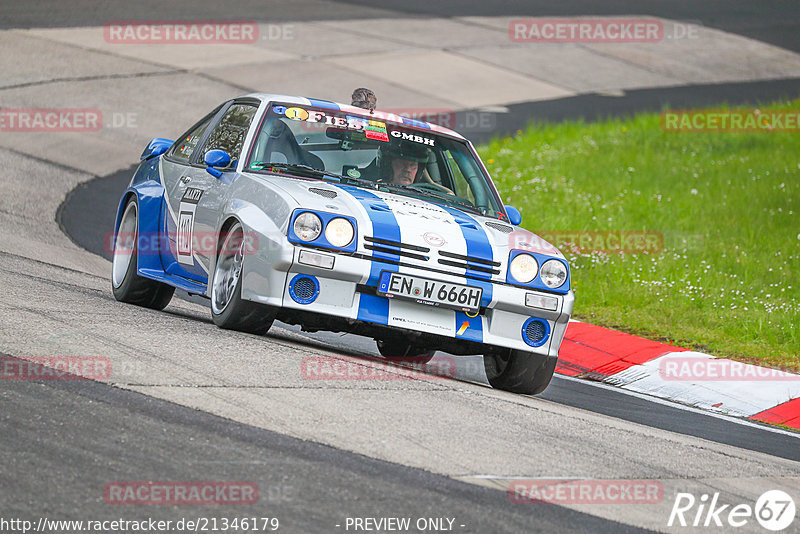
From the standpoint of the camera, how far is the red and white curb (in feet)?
28.8

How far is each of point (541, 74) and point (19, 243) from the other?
1607 cm

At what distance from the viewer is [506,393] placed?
737 centimetres

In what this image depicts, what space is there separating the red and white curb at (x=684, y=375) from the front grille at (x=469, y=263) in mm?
2533

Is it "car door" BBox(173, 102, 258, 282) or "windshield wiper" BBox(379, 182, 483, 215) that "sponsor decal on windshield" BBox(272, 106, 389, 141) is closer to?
"car door" BBox(173, 102, 258, 282)

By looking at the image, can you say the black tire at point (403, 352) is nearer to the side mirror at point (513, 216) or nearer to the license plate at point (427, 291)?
the side mirror at point (513, 216)

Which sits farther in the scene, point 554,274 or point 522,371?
point 522,371

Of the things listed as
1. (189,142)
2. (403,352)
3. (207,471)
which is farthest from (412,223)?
(207,471)

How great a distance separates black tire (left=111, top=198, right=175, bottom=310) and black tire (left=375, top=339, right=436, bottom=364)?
1.59 meters

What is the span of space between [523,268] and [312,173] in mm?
1493

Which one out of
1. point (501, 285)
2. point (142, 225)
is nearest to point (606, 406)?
point (501, 285)

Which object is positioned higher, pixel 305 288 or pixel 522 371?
pixel 305 288

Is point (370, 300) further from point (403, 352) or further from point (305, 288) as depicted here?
point (403, 352)

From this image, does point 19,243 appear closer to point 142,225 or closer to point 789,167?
point 142,225

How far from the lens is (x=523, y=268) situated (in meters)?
7.13
